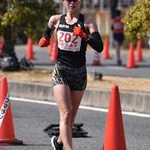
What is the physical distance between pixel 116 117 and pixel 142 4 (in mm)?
5976

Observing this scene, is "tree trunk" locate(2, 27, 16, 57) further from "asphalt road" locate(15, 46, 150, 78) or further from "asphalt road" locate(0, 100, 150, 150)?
"asphalt road" locate(0, 100, 150, 150)

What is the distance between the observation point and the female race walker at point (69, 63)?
26.9ft

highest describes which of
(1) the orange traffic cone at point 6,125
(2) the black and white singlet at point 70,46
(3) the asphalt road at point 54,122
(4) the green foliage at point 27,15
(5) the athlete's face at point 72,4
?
(5) the athlete's face at point 72,4

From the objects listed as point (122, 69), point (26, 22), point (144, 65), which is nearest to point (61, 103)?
point (26, 22)

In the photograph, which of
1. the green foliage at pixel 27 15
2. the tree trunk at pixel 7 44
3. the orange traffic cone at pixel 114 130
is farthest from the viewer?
the tree trunk at pixel 7 44

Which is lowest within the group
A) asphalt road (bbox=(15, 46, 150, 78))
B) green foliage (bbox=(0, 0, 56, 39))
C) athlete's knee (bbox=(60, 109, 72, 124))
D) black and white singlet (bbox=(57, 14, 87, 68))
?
asphalt road (bbox=(15, 46, 150, 78))

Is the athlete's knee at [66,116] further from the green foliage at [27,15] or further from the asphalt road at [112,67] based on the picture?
the asphalt road at [112,67]

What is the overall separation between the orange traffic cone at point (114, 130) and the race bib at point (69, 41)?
81 centimetres

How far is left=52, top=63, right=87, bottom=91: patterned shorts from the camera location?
8.23 m

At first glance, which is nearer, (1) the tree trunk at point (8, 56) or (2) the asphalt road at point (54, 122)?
(2) the asphalt road at point (54, 122)

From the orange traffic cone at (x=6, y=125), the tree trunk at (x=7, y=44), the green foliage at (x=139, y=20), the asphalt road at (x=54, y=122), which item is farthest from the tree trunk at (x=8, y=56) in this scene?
the orange traffic cone at (x=6, y=125)

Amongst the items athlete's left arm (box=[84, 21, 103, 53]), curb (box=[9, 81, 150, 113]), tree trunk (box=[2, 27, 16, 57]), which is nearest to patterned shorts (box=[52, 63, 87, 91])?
athlete's left arm (box=[84, 21, 103, 53])

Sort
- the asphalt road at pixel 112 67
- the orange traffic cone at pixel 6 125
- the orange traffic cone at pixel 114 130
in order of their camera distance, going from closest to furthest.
A: the orange traffic cone at pixel 114 130 < the orange traffic cone at pixel 6 125 < the asphalt road at pixel 112 67

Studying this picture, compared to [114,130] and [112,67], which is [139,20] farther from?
[112,67]
